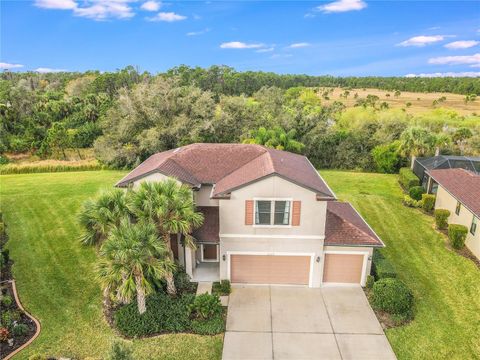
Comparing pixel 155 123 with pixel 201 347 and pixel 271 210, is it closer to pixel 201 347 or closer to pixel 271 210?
pixel 271 210

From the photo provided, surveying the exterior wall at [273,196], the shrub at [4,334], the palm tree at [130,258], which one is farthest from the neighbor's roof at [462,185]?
the shrub at [4,334]

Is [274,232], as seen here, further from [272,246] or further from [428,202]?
[428,202]

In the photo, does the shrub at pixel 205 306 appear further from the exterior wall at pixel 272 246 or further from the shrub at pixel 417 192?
the shrub at pixel 417 192

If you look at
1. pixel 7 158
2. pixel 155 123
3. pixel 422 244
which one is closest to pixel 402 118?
pixel 422 244

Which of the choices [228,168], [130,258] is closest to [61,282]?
[130,258]

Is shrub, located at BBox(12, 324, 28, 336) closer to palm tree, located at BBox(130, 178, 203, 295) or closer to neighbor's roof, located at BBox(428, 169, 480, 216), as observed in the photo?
palm tree, located at BBox(130, 178, 203, 295)

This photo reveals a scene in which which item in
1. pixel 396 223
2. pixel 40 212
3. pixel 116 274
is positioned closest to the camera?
pixel 116 274
